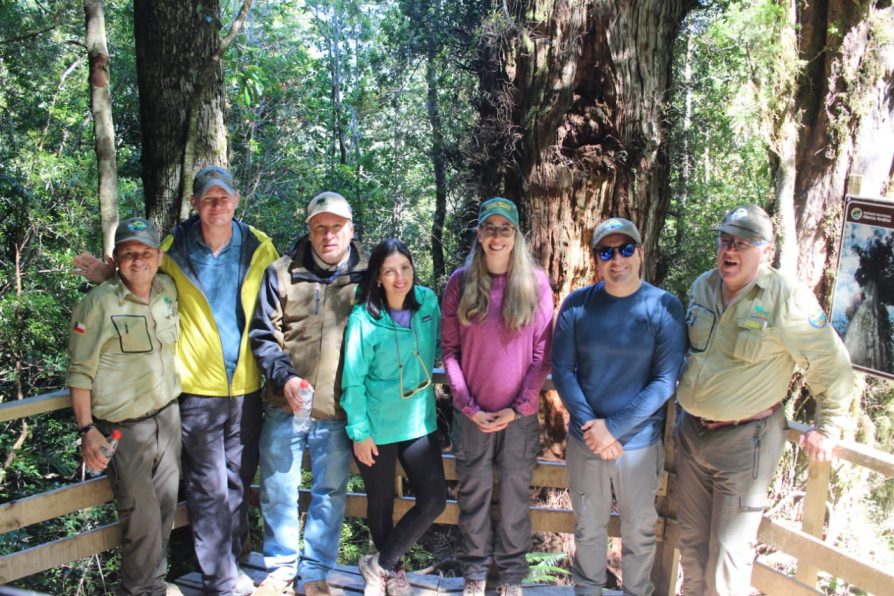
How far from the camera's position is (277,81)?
1664 centimetres

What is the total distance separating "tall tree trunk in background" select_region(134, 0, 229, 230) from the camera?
422cm

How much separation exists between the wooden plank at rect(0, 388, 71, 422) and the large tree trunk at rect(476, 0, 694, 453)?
13.6 feet

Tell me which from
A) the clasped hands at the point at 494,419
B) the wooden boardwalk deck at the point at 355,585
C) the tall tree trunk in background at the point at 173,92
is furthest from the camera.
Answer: the tall tree trunk in background at the point at 173,92

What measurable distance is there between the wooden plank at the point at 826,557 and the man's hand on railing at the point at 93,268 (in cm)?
337

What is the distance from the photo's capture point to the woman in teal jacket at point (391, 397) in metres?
3.14

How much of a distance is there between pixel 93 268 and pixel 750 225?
2968 millimetres

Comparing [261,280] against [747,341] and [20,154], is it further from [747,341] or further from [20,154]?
[20,154]

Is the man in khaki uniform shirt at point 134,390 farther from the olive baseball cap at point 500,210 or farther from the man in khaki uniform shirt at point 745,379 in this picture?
the man in khaki uniform shirt at point 745,379

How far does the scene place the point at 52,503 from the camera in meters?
3.16

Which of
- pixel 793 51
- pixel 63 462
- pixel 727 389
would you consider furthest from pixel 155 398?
pixel 63 462

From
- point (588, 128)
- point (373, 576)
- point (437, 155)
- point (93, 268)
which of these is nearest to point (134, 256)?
point (93, 268)

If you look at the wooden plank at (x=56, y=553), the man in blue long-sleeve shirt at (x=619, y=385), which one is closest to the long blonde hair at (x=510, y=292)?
the man in blue long-sleeve shirt at (x=619, y=385)

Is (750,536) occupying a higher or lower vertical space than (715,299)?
lower

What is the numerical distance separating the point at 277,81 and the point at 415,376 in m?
15.2
